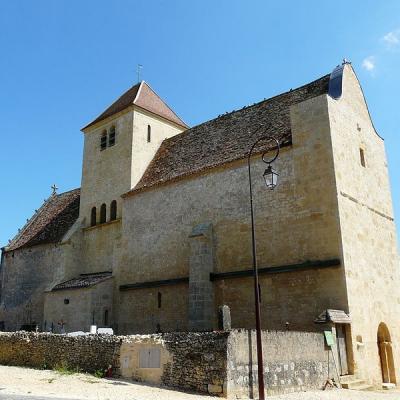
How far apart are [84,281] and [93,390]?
1313cm

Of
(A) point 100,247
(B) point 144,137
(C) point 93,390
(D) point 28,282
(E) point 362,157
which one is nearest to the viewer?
(C) point 93,390

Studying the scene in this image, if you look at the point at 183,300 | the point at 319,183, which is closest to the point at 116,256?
the point at 183,300

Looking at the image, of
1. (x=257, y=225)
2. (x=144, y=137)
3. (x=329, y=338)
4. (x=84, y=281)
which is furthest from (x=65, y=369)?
(x=144, y=137)

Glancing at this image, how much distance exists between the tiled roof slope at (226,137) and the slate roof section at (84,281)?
464 centimetres

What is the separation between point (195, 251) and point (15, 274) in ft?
51.7

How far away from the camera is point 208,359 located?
36.8 feet

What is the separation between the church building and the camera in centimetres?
1625

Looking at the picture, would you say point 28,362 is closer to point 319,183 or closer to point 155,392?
point 155,392

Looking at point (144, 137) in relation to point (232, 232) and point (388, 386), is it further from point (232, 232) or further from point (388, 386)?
point (388, 386)

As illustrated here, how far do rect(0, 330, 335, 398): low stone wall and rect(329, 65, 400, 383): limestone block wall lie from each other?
281cm

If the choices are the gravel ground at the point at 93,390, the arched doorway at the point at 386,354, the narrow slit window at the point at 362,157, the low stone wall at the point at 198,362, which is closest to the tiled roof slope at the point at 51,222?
the gravel ground at the point at 93,390

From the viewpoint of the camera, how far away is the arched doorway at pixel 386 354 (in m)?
16.9

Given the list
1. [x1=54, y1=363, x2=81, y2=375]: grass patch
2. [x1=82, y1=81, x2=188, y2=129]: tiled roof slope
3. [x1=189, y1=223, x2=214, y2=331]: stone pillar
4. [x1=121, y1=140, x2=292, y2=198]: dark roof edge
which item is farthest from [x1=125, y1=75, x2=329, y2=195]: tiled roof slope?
[x1=54, y1=363, x2=81, y2=375]: grass patch

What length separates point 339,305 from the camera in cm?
1519
